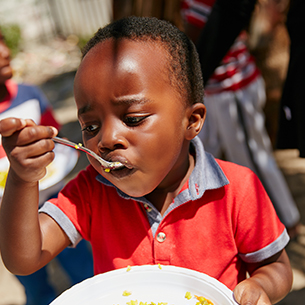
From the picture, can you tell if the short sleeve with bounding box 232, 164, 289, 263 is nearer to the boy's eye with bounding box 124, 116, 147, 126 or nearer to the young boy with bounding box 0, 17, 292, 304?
the young boy with bounding box 0, 17, 292, 304

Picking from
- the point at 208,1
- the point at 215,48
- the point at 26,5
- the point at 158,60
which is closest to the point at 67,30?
the point at 26,5

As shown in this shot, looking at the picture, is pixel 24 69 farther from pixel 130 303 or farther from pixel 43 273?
pixel 130 303

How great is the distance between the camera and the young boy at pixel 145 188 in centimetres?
103

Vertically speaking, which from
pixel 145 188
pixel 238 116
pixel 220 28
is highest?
pixel 220 28

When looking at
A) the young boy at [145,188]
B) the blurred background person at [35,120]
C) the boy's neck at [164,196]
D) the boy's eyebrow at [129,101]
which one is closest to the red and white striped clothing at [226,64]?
the blurred background person at [35,120]

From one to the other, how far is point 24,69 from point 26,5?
9.09 feet

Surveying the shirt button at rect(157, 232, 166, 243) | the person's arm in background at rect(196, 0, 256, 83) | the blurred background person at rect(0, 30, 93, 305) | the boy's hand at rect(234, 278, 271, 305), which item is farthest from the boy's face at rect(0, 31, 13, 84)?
the boy's hand at rect(234, 278, 271, 305)

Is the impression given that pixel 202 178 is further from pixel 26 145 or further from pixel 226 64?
pixel 226 64

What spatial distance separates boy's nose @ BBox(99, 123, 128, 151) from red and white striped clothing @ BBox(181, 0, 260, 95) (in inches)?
70.8

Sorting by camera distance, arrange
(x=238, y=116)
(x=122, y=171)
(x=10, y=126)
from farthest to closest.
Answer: (x=238, y=116) < (x=122, y=171) < (x=10, y=126)

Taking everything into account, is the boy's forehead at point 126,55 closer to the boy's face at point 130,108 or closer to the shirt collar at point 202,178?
the boy's face at point 130,108

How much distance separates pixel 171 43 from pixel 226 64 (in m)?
1.60

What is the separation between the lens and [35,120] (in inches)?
86.2

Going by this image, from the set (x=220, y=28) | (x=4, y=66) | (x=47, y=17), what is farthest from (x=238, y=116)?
(x=47, y=17)
